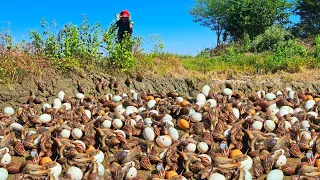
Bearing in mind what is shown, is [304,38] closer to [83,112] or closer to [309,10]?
[309,10]

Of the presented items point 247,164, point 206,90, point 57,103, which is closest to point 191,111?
point 206,90

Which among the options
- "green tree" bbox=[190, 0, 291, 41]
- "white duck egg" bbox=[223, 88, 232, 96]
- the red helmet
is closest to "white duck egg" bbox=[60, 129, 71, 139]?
"white duck egg" bbox=[223, 88, 232, 96]

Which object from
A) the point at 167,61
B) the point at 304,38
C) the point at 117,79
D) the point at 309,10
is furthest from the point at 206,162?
the point at 309,10

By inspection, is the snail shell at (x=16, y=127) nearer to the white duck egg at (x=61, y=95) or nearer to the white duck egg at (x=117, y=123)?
the white duck egg at (x=117, y=123)

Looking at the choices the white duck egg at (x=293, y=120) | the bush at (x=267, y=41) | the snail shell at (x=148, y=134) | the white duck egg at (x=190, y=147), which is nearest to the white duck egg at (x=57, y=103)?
the snail shell at (x=148, y=134)

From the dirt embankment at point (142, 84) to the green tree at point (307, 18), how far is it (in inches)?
541

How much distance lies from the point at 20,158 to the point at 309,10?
72.3ft

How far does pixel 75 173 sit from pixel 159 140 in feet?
4.49

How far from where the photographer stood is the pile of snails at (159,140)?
5.21m

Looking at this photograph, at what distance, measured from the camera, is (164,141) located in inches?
236

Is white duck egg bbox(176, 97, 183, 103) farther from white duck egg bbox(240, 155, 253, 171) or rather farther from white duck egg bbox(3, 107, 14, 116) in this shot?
white duck egg bbox(3, 107, 14, 116)

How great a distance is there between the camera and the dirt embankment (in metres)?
8.23

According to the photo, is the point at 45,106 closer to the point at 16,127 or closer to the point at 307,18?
the point at 16,127

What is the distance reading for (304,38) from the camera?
22.6 metres
